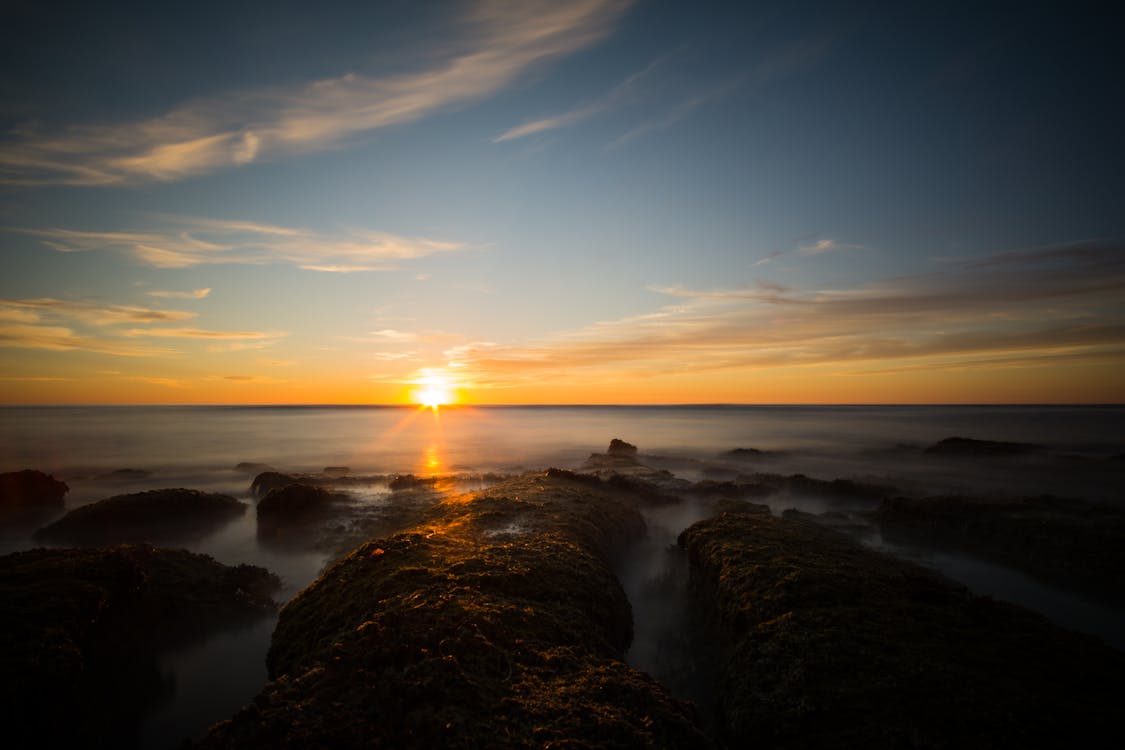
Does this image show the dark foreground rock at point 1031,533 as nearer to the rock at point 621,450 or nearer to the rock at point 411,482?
the rock at point 621,450

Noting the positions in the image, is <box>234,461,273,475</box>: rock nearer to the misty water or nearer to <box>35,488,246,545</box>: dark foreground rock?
the misty water

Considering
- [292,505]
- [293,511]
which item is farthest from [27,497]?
[293,511]

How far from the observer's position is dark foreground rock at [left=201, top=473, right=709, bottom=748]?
15.2 feet

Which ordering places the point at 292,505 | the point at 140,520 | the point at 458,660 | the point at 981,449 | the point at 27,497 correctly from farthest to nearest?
the point at 981,449 < the point at 27,497 < the point at 292,505 < the point at 140,520 < the point at 458,660

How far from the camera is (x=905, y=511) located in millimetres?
17781

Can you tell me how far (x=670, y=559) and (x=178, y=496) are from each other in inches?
786

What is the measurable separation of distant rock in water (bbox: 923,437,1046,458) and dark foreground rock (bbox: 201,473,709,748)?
138 feet

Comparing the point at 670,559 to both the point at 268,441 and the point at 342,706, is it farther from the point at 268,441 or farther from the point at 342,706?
the point at 268,441

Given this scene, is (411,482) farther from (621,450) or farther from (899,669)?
(899,669)

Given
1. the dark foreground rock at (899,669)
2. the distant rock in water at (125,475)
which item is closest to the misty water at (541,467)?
the distant rock in water at (125,475)

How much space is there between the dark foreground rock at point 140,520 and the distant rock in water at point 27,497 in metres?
3.96

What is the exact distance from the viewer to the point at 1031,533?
1461 centimetres

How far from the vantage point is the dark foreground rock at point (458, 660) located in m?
4.64

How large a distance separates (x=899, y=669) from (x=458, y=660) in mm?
5649
